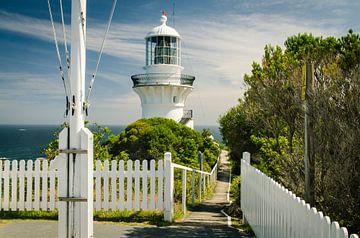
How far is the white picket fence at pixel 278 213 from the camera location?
298cm

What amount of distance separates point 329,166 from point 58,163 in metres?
4.19

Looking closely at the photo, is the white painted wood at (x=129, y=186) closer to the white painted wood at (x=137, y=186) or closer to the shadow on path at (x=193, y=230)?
the white painted wood at (x=137, y=186)

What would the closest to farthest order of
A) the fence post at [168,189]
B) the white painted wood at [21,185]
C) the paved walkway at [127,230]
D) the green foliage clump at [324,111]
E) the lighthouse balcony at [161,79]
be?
the green foliage clump at [324,111] → the paved walkway at [127,230] → the fence post at [168,189] → the white painted wood at [21,185] → the lighthouse balcony at [161,79]

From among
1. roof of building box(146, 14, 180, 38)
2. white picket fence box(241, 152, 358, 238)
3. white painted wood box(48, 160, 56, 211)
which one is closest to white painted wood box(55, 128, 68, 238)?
white picket fence box(241, 152, 358, 238)

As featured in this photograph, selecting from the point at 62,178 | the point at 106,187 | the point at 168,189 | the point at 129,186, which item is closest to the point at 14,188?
the point at 106,187

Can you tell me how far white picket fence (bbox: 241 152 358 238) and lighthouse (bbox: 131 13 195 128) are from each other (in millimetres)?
18841

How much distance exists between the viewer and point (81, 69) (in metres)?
3.75

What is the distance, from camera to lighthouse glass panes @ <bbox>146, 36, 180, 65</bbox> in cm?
2583

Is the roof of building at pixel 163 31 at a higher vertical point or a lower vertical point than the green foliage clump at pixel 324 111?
higher

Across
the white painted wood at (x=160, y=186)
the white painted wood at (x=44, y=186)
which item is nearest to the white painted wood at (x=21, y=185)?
the white painted wood at (x=44, y=186)

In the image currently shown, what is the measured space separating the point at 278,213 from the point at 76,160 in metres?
2.61

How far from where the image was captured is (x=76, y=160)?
3701 millimetres

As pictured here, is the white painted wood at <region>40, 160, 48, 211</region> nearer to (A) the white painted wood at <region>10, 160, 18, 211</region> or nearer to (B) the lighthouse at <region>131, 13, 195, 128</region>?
(A) the white painted wood at <region>10, 160, 18, 211</region>

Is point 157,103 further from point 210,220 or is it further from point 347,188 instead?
point 347,188
